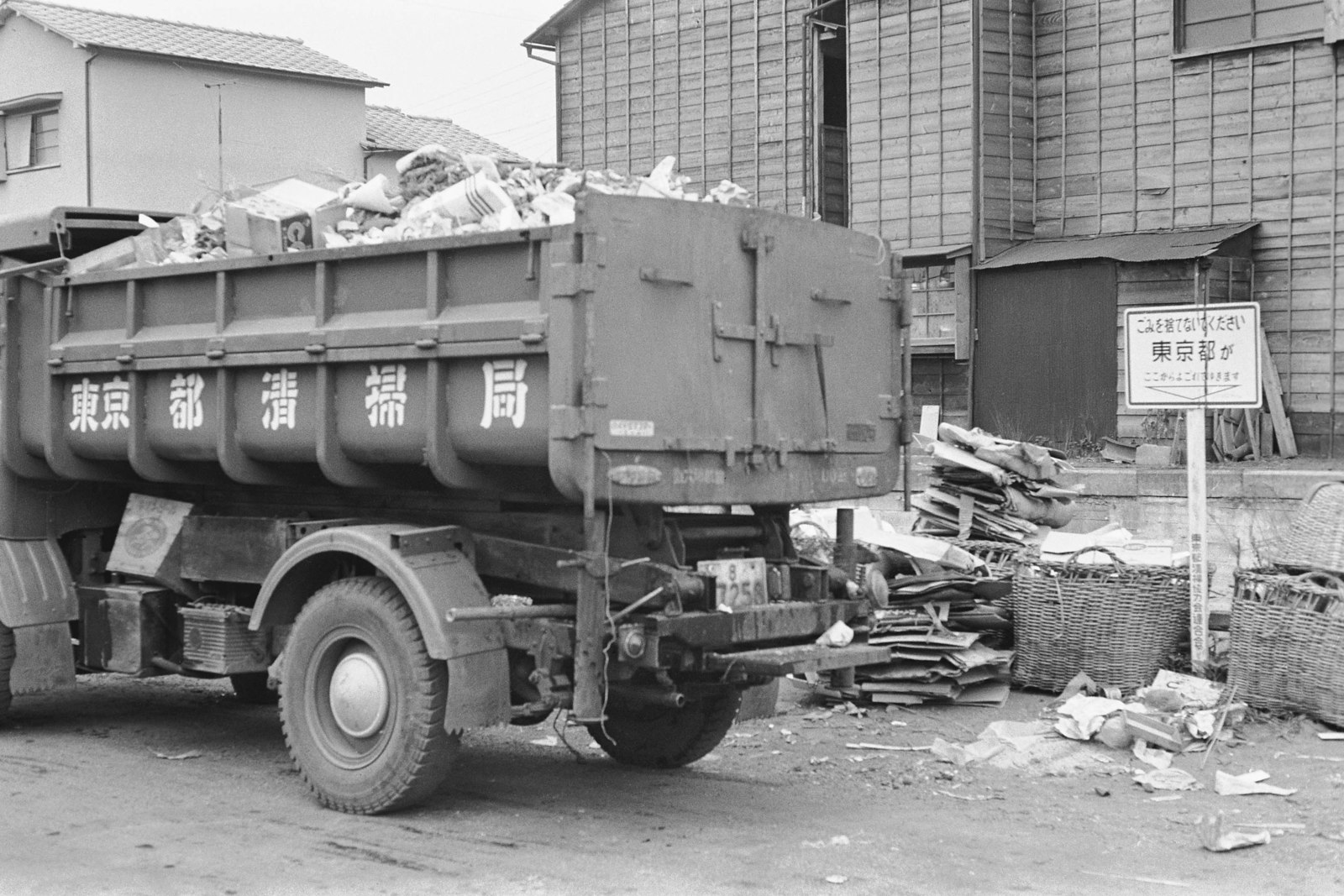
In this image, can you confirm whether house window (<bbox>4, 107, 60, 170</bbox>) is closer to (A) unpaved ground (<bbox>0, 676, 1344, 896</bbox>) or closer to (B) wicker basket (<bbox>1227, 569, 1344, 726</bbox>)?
(A) unpaved ground (<bbox>0, 676, 1344, 896</bbox>)

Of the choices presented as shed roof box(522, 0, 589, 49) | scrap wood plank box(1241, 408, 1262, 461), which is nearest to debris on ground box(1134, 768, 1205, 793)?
scrap wood plank box(1241, 408, 1262, 461)

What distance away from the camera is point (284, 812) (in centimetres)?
698

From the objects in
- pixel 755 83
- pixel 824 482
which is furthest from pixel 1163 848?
pixel 755 83

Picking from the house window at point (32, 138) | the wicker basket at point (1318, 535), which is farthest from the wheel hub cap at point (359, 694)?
the house window at point (32, 138)

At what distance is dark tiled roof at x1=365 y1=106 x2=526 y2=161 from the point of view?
38.2 meters

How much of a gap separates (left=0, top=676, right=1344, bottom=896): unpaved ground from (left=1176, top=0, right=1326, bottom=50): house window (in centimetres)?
1372

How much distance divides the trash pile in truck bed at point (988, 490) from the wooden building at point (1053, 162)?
885cm

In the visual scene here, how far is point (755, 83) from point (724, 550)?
63.7 feet

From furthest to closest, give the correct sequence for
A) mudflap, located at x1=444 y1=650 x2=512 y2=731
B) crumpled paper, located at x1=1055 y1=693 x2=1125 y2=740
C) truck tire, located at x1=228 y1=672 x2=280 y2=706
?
truck tire, located at x1=228 y1=672 x2=280 y2=706 < crumpled paper, located at x1=1055 y1=693 x2=1125 y2=740 < mudflap, located at x1=444 y1=650 x2=512 y2=731

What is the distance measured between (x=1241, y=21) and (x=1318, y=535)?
1345cm

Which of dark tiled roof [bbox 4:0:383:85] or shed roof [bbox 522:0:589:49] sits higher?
dark tiled roof [bbox 4:0:383:85]

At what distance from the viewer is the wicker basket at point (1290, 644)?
826cm

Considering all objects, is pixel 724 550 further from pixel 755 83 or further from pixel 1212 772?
pixel 755 83

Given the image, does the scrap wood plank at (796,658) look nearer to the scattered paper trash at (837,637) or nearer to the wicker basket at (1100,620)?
the scattered paper trash at (837,637)
